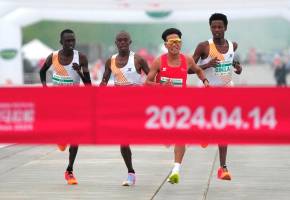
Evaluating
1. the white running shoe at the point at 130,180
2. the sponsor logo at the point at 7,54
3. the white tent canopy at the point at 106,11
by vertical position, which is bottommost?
the white running shoe at the point at 130,180

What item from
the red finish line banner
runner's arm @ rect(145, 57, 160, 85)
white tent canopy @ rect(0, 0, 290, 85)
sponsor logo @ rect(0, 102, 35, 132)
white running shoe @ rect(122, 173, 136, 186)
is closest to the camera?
the red finish line banner

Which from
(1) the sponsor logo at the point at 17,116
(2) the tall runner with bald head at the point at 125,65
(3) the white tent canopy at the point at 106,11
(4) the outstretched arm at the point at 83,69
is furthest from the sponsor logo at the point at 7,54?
(1) the sponsor logo at the point at 17,116

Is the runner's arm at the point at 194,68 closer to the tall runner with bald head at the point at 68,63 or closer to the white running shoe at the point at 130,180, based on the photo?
the tall runner with bald head at the point at 68,63

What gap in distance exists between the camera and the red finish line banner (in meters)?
11.0

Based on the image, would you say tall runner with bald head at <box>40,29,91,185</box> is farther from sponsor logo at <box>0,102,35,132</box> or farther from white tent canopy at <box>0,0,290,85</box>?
white tent canopy at <box>0,0,290,85</box>

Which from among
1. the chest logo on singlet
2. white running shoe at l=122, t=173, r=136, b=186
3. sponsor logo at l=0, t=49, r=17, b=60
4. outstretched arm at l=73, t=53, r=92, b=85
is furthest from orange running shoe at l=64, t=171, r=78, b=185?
sponsor logo at l=0, t=49, r=17, b=60

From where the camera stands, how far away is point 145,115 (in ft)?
36.3

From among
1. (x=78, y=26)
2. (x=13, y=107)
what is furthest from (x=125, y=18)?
(x=78, y=26)

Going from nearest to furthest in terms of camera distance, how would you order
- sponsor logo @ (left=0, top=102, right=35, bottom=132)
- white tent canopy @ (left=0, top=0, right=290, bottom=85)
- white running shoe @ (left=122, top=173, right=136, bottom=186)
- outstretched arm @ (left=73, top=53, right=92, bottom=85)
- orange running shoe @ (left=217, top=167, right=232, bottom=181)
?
sponsor logo @ (left=0, top=102, right=35, bottom=132) → white running shoe @ (left=122, top=173, right=136, bottom=186) → orange running shoe @ (left=217, top=167, right=232, bottom=181) → outstretched arm @ (left=73, top=53, right=92, bottom=85) → white tent canopy @ (left=0, top=0, right=290, bottom=85)

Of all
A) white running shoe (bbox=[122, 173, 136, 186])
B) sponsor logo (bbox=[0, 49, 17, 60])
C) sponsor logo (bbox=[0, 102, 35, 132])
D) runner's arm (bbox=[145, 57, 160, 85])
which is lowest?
white running shoe (bbox=[122, 173, 136, 186])

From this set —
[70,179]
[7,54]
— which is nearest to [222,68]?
[70,179]

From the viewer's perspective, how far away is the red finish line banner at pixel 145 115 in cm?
1097

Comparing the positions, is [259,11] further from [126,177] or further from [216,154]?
[126,177]

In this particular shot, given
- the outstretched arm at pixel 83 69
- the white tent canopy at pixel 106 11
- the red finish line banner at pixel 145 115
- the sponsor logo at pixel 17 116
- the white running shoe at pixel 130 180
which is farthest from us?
the white tent canopy at pixel 106 11
